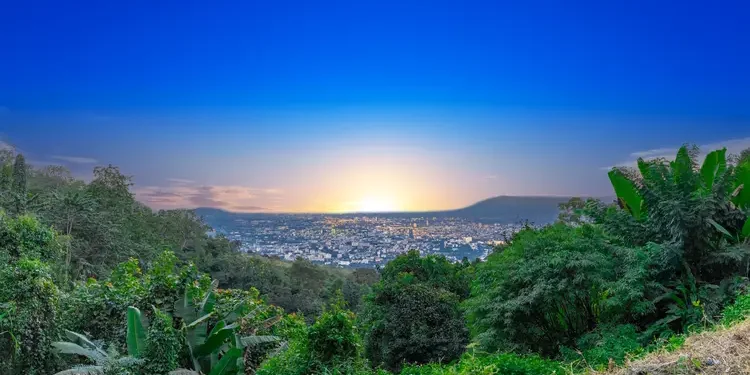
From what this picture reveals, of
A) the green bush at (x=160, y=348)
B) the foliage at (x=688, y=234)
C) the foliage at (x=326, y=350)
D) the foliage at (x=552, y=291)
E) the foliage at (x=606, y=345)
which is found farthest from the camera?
the foliage at (x=552, y=291)

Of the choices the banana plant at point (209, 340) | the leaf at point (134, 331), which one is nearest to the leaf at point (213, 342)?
the banana plant at point (209, 340)

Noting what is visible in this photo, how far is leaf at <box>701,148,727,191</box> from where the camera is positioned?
7965mm

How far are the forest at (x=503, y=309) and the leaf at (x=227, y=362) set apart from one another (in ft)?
0.06

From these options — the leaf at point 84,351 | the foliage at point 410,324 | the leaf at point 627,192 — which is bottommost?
the foliage at point 410,324

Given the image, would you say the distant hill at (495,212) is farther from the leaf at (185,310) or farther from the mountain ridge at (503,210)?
the leaf at (185,310)

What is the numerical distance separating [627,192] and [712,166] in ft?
4.59

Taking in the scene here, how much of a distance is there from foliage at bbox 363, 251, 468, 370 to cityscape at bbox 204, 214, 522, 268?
16520 millimetres

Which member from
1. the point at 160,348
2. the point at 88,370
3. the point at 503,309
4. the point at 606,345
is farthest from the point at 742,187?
the point at 88,370

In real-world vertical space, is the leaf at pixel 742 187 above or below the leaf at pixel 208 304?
above

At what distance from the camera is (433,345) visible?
37.8ft

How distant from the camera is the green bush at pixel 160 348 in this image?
272 inches

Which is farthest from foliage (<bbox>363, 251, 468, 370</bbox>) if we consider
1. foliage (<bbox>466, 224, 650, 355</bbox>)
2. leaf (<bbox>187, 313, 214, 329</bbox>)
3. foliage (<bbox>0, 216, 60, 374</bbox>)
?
foliage (<bbox>0, 216, 60, 374</bbox>)

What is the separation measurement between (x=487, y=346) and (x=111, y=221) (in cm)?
2007

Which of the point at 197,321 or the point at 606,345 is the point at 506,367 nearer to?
the point at 606,345
